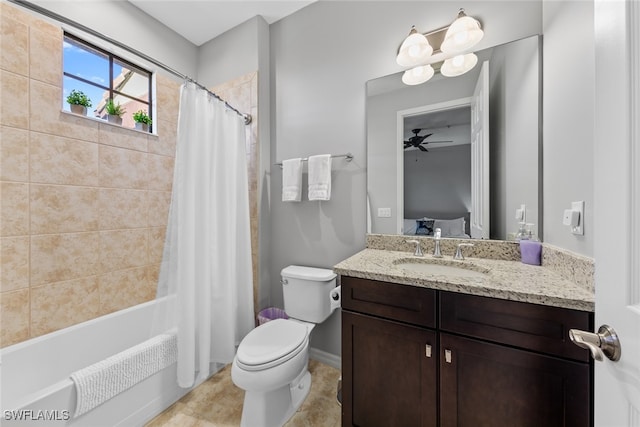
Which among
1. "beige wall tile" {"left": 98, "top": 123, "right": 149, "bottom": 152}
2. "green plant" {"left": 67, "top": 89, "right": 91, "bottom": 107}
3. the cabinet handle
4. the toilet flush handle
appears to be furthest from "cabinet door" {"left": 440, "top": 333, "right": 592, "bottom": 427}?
"green plant" {"left": 67, "top": 89, "right": 91, "bottom": 107}

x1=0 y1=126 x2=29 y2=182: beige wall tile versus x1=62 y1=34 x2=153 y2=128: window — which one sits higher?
x1=62 y1=34 x2=153 y2=128: window

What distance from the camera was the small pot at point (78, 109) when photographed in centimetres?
155

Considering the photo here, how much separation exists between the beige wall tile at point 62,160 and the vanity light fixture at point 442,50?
84.4 inches

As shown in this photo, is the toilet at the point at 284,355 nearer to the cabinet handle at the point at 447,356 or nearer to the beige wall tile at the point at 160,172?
the cabinet handle at the point at 447,356

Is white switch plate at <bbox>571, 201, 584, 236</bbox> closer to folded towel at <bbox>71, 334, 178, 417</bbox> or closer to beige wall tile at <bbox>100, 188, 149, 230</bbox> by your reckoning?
folded towel at <bbox>71, 334, 178, 417</bbox>

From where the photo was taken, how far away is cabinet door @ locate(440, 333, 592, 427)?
0.76 m

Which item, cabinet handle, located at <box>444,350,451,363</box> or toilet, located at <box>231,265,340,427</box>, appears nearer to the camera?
cabinet handle, located at <box>444,350,451,363</box>

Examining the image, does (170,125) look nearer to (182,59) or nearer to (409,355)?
(182,59)

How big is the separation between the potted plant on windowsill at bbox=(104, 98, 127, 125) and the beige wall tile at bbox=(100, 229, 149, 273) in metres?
0.80

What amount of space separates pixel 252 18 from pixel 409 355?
2.62 meters

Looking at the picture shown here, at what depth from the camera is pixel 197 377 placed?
4.95 feet

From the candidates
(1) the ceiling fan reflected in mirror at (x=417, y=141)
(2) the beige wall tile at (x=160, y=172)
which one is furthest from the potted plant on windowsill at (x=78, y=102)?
(1) the ceiling fan reflected in mirror at (x=417, y=141)

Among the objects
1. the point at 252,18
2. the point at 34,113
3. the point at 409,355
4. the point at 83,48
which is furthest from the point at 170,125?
the point at 409,355

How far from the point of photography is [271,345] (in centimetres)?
134
